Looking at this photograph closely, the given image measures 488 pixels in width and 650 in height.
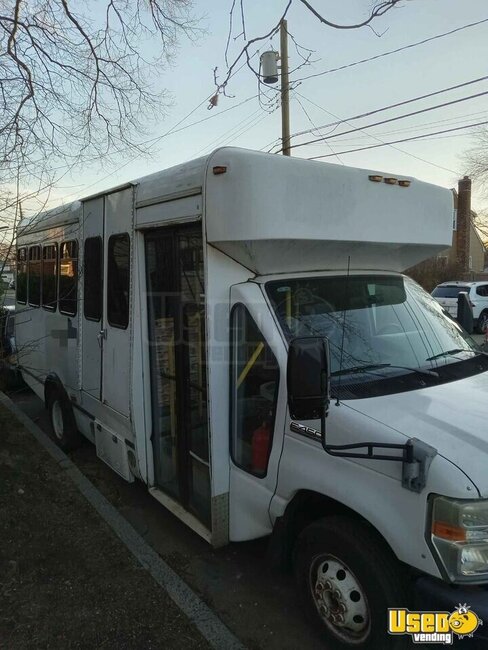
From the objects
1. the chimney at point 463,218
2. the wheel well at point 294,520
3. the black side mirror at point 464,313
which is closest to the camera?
the wheel well at point 294,520

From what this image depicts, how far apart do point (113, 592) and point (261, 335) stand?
1.89 metres

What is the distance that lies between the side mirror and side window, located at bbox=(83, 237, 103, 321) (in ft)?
9.06

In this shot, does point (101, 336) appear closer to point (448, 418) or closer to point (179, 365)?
point (179, 365)

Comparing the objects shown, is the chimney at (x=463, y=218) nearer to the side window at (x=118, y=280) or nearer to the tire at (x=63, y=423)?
the tire at (x=63, y=423)

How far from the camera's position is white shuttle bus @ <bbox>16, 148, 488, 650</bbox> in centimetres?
220

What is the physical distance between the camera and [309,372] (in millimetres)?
2221

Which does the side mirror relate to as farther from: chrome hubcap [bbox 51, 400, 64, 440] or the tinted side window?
the tinted side window

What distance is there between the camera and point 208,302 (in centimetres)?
302

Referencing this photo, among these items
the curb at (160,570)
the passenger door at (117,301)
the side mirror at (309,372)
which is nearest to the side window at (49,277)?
the passenger door at (117,301)

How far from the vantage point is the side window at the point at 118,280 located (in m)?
4.01

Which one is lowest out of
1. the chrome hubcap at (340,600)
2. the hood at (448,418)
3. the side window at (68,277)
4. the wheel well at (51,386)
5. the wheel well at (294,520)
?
the chrome hubcap at (340,600)

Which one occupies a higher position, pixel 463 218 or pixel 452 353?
pixel 463 218

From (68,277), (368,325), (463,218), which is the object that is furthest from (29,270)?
(463,218)

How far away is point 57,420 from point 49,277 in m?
1.71
